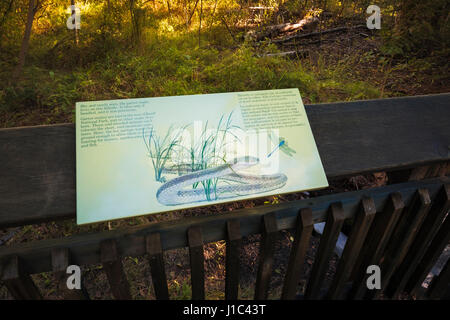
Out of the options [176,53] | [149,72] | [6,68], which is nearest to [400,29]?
[176,53]

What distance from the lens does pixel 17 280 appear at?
831 millimetres

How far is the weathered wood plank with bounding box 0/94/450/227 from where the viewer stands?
0.85 metres

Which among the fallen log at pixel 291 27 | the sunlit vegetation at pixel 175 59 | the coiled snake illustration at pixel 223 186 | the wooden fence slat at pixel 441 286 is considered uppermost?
the fallen log at pixel 291 27

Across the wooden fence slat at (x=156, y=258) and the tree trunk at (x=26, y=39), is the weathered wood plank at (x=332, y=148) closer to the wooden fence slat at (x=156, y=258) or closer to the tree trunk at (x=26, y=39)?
the wooden fence slat at (x=156, y=258)

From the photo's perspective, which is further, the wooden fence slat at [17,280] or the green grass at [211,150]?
the green grass at [211,150]

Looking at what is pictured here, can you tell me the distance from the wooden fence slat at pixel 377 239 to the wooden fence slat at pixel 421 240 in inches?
8.6

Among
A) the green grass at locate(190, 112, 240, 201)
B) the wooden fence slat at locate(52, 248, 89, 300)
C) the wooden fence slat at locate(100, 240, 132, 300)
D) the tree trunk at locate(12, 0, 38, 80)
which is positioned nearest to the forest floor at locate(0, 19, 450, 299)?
the tree trunk at locate(12, 0, 38, 80)

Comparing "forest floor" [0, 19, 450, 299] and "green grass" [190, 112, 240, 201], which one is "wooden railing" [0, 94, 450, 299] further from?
"forest floor" [0, 19, 450, 299]

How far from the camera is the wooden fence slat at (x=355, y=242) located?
1100 millimetres

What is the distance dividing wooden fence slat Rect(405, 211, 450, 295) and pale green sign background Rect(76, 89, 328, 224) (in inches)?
35.5

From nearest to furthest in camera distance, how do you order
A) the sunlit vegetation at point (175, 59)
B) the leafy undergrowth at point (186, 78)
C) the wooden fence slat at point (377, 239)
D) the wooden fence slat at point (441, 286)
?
the wooden fence slat at point (377, 239)
the wooden fence slat at point (441, 286)
the leafy undergrowth at point (186, 78)
the sunlit vegetation at point (175, 59)

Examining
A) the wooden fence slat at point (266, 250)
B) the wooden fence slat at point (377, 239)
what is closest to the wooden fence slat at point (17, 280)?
the wooden fence slat at point (266, 250)

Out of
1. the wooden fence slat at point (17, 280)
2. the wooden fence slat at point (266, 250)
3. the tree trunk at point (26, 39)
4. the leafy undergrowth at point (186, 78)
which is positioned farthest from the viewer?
the leafy undergrowth at point (186, 78)

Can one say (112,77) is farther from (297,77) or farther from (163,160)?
(163,160)
